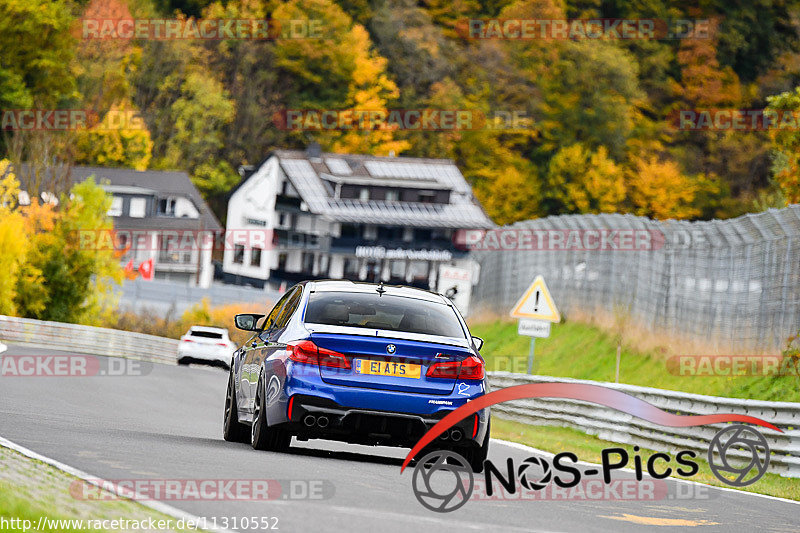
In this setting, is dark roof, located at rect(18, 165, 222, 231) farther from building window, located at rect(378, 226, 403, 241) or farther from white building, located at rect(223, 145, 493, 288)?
building window, located at rect(378, 226, 403, 241)

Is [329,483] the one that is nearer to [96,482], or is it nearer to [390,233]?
[96,482]

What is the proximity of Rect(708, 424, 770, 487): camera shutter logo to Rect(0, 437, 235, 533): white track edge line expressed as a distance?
781 centimetres

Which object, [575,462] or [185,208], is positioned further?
[185,208]

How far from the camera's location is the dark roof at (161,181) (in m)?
98.8

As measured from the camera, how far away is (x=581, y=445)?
2106 centimetres

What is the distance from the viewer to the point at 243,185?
→ 107 meters

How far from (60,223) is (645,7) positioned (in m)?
82.9

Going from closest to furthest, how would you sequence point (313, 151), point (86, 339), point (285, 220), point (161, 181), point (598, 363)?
point (598, 363) → point (86, 339) → point (161, 181) → point (313, 151) → point (285, 220)

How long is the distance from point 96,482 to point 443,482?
9.81 ft

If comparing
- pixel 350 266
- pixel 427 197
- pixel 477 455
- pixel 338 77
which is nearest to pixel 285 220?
pixel 350 266

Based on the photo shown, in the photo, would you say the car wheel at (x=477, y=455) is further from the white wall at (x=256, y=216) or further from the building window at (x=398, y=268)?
the building window at (x=398, y=268)

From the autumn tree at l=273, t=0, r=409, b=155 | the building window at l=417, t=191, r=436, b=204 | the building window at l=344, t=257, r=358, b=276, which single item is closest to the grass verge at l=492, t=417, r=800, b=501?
the building window at l=417, t=191, r=436, b=204

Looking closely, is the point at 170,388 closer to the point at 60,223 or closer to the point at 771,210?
the point at 771,210

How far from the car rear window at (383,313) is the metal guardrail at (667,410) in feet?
16.1
